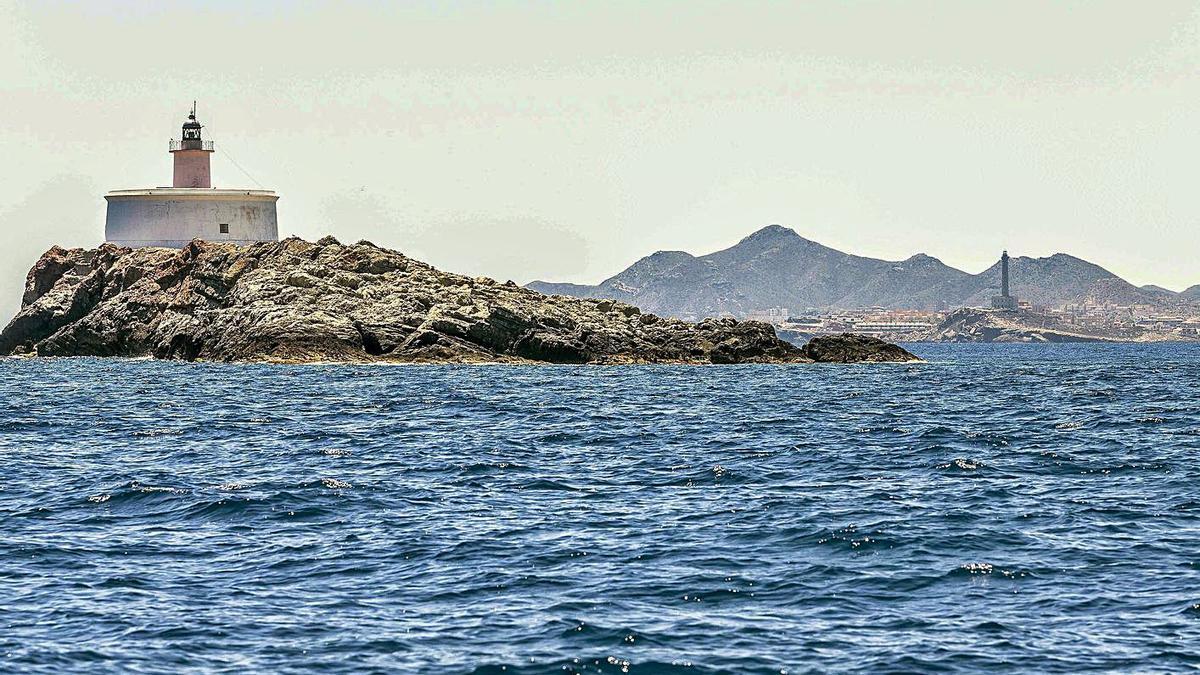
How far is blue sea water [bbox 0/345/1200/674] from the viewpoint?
47.7ft

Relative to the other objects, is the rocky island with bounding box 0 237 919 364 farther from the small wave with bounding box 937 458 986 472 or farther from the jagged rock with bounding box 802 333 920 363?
the small wave with bounding box 937 458 986 472

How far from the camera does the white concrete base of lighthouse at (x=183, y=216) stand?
3964 inches

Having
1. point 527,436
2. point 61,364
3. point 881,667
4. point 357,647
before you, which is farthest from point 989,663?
point 61,364

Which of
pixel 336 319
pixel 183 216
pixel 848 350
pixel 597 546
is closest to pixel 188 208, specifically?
pixel 183 216

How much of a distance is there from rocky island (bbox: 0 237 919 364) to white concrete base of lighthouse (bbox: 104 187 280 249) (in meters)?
2.93

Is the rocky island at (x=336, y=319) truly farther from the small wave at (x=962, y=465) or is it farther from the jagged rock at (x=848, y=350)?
the small wave at (x=962, y=465)

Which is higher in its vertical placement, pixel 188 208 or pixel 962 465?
pixel 188 208

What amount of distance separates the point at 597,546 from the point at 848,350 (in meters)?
75.4

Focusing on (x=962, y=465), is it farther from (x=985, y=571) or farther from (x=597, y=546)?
(x=597, y=546)

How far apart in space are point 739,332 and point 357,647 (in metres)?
76.6

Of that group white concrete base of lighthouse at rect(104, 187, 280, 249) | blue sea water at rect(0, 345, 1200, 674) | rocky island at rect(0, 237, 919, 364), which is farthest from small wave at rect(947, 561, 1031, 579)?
white concrete base of lighthouse at rect(104, 187, 280, 249)

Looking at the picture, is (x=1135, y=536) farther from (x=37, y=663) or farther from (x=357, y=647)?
(x=37, y=663)

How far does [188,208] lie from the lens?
10100 cm

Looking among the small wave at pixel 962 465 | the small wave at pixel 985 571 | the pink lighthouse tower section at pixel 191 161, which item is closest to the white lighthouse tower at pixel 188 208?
the pink lighthouse tower section at pixel 191 161
